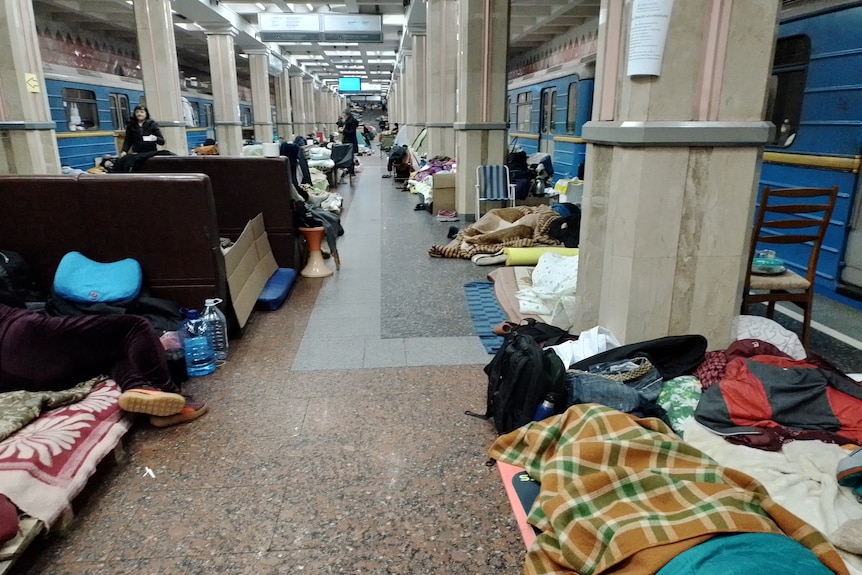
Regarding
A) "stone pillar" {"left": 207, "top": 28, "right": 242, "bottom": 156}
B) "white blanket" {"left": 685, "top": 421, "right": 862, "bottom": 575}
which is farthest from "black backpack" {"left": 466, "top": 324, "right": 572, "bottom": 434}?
"stone pillar" {"left": 207, "top": 28, "right": 242, "bottom": 156}

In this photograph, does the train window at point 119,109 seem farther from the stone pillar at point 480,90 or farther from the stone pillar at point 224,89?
the stone pillar at point 480,90

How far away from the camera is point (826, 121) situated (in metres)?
5.01

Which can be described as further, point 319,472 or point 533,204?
point 533,204

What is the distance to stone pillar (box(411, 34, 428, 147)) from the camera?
58.0 feet

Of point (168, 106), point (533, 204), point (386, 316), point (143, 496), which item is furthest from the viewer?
point (168, 106)

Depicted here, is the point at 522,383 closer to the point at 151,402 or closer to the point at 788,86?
the point at 151,402

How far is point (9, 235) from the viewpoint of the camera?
3.79m

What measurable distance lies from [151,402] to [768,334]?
3.37 metres

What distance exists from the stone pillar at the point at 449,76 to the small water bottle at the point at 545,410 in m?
10.6

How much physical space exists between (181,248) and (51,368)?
3.87ft

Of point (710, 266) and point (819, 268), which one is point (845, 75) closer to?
point (819, 268)

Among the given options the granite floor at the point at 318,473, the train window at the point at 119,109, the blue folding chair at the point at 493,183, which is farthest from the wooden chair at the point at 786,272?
the train window at the point at 119,109

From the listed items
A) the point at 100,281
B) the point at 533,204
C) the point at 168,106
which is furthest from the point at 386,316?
the point at 168,106

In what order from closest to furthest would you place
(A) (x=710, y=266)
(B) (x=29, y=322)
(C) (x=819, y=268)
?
(B) (x=29, y=322)
(A) (x=710, y=266)
(C) (x=819, y=268)
